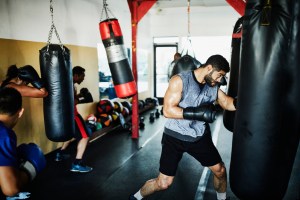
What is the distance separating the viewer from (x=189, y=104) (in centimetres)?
228

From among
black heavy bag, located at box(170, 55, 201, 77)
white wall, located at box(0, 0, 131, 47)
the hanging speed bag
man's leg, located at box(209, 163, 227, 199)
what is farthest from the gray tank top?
white wall, located at box(0, 0, 131, 47)

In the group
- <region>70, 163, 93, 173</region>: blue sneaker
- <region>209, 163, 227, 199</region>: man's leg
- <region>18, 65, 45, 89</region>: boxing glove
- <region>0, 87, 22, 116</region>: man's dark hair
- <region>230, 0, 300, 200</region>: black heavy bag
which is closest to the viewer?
<region>230, 0, 300, 200</region>: black heavy bag

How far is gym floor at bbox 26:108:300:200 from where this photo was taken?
283 centimetres

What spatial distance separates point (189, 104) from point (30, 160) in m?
1.33

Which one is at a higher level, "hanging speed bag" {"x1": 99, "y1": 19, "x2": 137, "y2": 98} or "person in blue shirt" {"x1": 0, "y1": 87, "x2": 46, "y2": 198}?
"hanging speed bag" {"x1": 99, "y1": 19, "x2": 137, "y2": 98}

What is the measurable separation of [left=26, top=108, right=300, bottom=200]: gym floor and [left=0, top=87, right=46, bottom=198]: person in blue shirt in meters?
1.29

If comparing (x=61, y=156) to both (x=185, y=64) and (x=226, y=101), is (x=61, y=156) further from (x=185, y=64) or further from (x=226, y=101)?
(x=226, y=101)

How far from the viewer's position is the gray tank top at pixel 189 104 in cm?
226

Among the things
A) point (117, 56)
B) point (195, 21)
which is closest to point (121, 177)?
point (117, 56)

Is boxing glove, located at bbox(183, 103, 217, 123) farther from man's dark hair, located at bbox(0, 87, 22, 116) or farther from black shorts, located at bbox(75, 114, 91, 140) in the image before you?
black shorts, located at bbox(75, 114, 91, 140)

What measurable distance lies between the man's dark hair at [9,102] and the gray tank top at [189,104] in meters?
1.29

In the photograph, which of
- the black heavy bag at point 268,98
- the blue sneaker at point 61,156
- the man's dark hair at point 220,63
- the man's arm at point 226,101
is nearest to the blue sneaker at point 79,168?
the blue sneaker at point 61,156

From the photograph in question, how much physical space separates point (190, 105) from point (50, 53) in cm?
145

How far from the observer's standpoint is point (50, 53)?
253 centimetres
